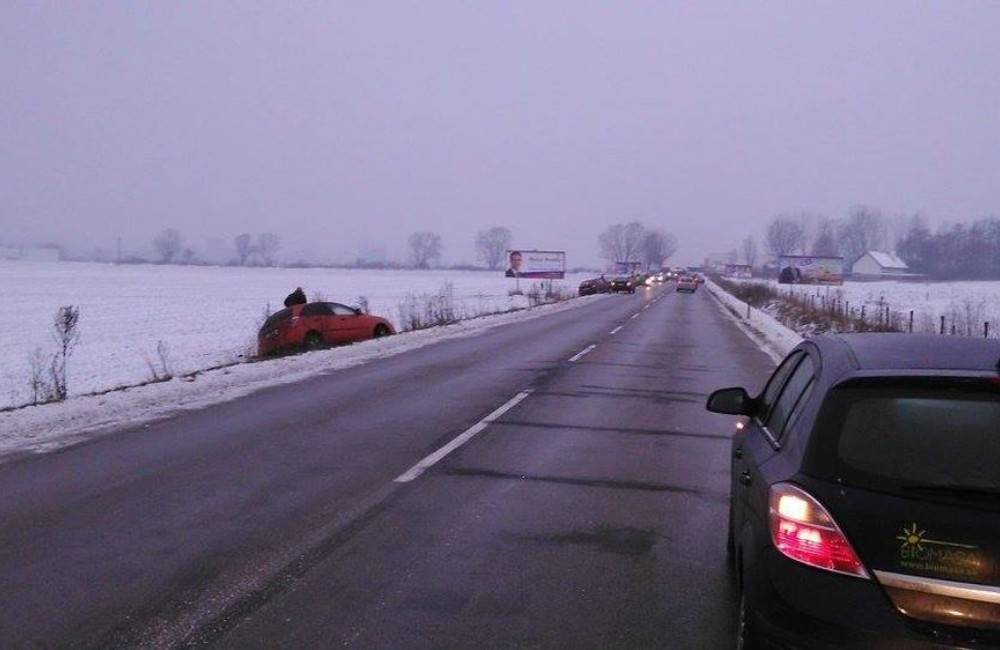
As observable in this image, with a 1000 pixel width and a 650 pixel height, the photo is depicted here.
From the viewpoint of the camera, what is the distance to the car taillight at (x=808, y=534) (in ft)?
11.0

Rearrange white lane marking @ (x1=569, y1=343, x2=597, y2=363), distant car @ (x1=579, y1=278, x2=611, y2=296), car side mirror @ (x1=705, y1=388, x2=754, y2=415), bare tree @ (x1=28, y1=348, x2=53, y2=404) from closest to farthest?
car side mirror @ (x1=705, y1=388, x2=754, y2=415) < bare tree @ (x1=28, y1=348, x2=53, y2=404) < white lane marking @ (x1=569, y1=343, x2=597, y2=363) < distant car @ (x1=579, y1=278, x2=611, y2=296)

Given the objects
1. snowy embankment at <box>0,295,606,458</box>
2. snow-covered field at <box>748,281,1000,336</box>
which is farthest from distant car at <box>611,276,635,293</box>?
snowy embankment at <box>0,295,606,458</box>

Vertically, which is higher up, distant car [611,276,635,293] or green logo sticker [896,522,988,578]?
green logo sticker [896,522,988,578]

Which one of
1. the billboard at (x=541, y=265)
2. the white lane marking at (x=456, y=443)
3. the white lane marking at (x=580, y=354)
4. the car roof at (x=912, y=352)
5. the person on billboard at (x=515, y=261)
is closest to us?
the car roof at (x=912, y=352)

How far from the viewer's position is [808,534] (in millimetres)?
3463

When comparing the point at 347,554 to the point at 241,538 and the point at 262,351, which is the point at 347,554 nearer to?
the point at 241,538

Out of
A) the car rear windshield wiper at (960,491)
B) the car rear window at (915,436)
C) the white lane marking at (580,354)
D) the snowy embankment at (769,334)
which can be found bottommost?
the snowy embankment at (769,334)

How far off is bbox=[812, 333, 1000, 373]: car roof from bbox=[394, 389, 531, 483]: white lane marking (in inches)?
179

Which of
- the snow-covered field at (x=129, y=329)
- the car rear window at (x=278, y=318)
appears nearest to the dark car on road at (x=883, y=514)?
the snow-covered field at (x=129, y=329)

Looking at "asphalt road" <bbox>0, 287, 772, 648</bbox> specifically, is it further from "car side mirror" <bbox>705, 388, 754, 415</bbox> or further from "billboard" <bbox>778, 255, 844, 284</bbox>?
"billboard" <bbox>778, 255, 844, 284</bbox>

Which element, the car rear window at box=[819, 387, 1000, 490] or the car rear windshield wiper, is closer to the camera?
A: the car rear windshield wiper

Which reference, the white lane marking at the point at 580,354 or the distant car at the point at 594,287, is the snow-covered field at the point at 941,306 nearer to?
the white lane marking at the point at 580,354

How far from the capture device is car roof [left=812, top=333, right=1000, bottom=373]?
3.90m

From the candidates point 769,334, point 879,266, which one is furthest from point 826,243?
point 769,334
